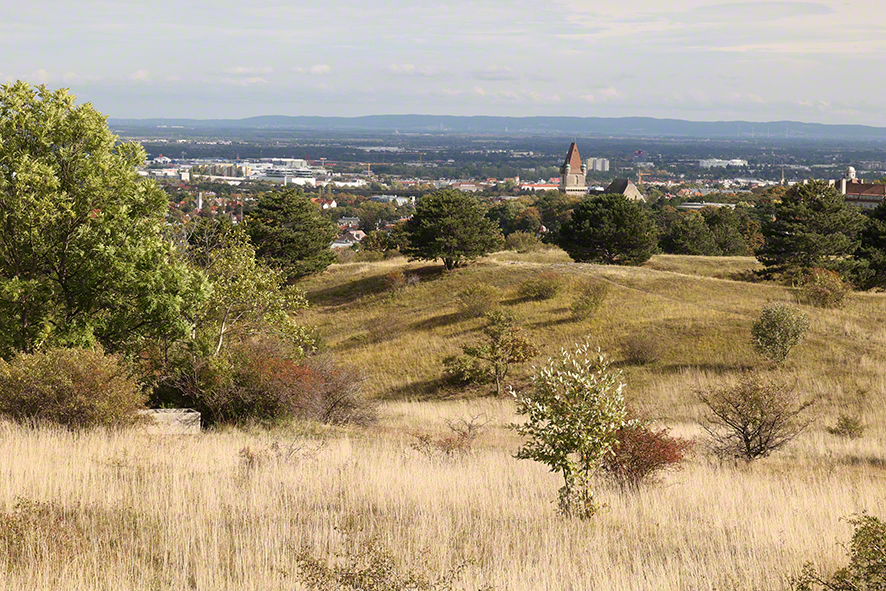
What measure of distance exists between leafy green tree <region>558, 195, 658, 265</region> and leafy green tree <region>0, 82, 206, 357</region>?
119 feet

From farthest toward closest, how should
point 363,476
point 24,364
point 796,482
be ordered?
point 24,364 → point 796,482 → point 363,476

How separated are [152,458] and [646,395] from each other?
1855 cm

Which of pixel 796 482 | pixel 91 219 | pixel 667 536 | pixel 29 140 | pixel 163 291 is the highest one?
pixel 29 140

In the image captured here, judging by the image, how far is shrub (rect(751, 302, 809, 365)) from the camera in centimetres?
2612

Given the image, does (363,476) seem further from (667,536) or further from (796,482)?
(796,482)

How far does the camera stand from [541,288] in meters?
38.3

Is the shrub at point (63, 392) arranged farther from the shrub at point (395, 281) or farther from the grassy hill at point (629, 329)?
the shrub at point (395, 281)

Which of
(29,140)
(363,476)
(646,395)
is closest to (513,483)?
(363,476)

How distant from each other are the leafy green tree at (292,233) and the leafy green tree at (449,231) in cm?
621

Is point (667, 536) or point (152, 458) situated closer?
point (667, 536)

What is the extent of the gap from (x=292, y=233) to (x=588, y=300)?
69.0 feet

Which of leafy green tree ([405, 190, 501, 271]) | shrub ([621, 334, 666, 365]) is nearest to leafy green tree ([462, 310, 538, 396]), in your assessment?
shrub ([621, 334, 666, 365])

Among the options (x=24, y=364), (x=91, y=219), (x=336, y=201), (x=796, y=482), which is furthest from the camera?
(x=336, y=201)

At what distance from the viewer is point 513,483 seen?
1066 cm
